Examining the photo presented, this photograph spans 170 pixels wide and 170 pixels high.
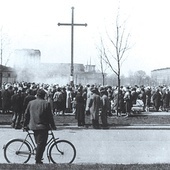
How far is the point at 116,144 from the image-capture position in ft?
41.5

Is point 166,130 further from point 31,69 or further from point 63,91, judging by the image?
point 31,69

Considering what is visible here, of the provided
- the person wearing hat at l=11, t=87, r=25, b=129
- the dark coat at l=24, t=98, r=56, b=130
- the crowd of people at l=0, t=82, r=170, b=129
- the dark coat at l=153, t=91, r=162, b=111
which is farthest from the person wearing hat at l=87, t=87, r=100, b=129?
the dark coat at l=153, t=91, r=162, b=111

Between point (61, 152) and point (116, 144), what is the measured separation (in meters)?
3.61

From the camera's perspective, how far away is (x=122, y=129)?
56.2 ft

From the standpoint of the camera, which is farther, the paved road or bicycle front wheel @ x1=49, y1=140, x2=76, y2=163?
the paved road

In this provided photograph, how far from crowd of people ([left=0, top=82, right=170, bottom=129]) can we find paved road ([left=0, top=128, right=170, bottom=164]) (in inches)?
39.6

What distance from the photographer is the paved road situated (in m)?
10.2

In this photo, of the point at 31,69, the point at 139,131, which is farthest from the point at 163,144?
the point at 31,69

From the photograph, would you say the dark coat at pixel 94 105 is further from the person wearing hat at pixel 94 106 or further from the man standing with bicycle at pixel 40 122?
the man standing with bicycle at pixel 40 122

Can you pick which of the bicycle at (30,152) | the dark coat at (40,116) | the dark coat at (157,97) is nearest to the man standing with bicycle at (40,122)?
the dark coat at (40,116)

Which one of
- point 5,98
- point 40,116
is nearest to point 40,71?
point 5,98

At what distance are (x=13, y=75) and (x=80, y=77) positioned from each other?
851 inches

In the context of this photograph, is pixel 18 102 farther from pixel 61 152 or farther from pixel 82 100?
pixel 61 152

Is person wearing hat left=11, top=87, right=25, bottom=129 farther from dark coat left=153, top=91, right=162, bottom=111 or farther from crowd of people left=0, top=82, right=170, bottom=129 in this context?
dark coat left=153, top=91, right=162, bottom=111
